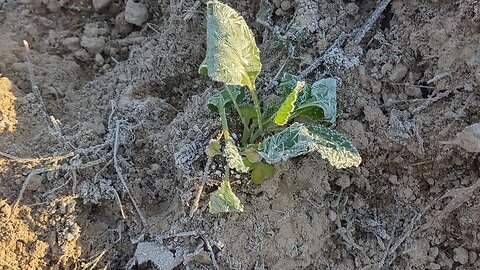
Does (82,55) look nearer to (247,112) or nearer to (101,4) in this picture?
(101,4)

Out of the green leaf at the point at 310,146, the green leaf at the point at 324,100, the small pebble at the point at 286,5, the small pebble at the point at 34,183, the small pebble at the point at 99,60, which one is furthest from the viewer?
the small pebble at the point at 99,60

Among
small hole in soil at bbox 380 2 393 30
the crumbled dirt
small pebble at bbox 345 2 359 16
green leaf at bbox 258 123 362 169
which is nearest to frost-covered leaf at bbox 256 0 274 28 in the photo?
the crumbled dirt

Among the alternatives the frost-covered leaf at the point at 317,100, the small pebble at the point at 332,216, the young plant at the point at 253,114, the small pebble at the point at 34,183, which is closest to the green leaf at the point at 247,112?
the young plant at the point at 253,114

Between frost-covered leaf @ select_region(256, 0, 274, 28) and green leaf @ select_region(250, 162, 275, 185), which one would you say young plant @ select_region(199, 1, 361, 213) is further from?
frost-covered leaf @ select_region(256, 0, 274, 28)

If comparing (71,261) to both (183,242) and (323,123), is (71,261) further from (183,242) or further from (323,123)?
(323,123)

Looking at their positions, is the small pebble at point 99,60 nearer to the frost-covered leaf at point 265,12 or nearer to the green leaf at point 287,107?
the frost-covered leaf at point 265,12

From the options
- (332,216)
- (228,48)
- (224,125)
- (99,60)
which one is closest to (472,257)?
(332,216)
